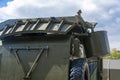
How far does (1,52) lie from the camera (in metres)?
8.85

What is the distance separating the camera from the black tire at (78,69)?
785 cm

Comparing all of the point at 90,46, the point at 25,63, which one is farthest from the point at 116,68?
the point at 25,63

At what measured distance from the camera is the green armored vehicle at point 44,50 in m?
8.07

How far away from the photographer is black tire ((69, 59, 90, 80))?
7.85m

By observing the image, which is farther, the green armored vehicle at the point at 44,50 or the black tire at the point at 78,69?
the green armored vehicle at the point at 44,50

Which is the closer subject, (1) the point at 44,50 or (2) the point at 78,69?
(2) the point at 78,69

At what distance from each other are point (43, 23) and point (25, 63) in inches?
43.3

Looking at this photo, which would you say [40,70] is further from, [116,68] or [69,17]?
[116,68]

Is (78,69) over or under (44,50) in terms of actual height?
under

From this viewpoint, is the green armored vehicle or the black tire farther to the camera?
the green armored vehicle

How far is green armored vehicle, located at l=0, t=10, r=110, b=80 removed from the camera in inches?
318

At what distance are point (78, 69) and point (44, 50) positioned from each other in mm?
986

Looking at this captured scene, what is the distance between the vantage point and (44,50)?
27.3 ft

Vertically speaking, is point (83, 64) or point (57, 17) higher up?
point (57, 17)
